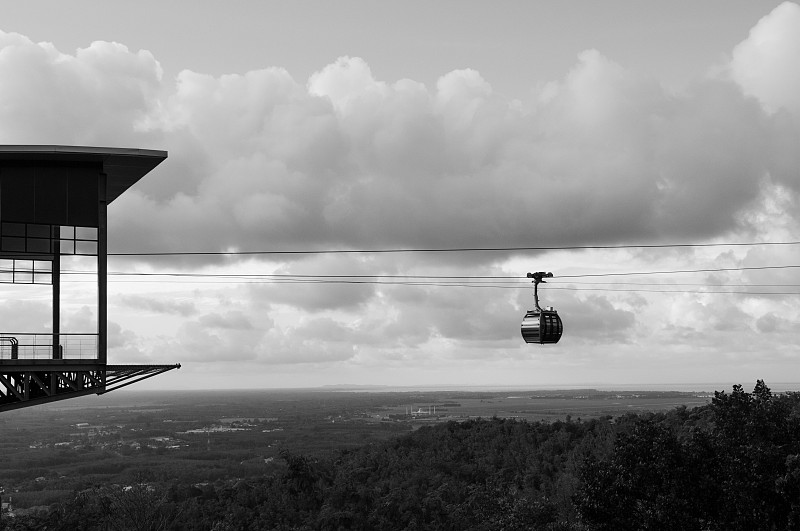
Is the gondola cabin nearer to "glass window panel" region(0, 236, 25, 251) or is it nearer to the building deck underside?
the building deck underside

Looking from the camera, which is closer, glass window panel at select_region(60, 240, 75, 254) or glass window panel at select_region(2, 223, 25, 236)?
glass window panel at select_region(2, 223, 25, 236)

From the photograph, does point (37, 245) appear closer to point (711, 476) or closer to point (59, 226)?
point (59, 226)

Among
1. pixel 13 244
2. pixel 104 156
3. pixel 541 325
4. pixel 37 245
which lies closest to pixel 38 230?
pixel 37 245

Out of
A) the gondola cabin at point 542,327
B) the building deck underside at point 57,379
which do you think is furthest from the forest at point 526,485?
the building deck underside at point 57,379

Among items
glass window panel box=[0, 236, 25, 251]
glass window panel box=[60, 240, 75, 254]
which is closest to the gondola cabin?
glass window panel box=[60, 240, 75, 254]

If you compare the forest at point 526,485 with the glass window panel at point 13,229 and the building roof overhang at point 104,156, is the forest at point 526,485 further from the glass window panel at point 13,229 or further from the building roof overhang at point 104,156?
the glass window panel at point 13,229

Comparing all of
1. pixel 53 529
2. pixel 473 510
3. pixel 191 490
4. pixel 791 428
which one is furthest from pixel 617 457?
pixel 191 490
